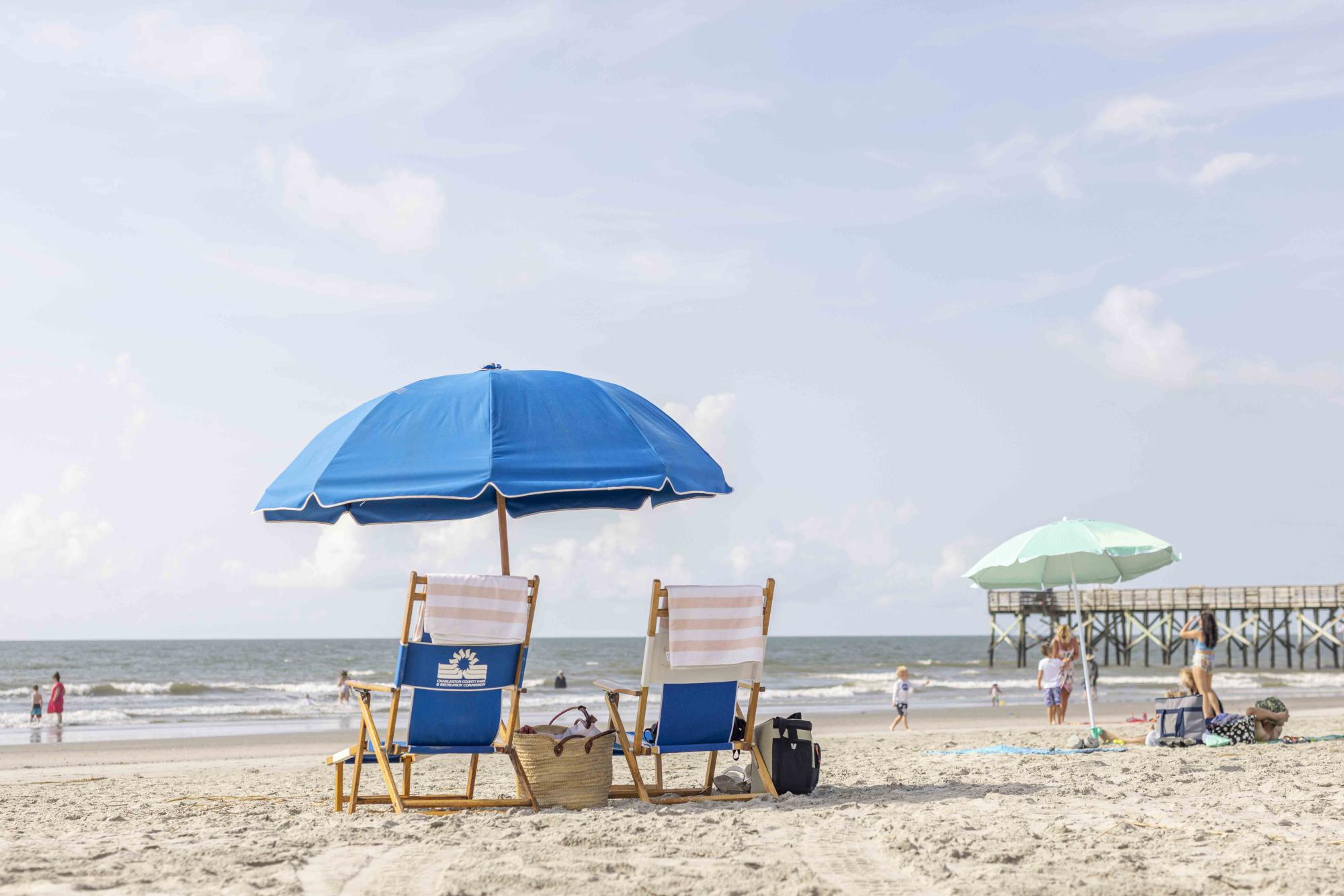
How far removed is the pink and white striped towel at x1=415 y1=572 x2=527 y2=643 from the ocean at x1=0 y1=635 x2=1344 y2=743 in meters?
13.2

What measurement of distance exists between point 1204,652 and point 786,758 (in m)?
5.00

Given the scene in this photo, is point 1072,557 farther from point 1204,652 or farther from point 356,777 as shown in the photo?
point 356,777

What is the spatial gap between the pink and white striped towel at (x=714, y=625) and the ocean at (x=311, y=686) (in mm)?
12990

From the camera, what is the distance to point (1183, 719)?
358 inches

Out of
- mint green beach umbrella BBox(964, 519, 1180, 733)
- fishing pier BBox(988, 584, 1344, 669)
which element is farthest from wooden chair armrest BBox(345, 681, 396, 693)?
fishing pier BBox(988, 584, 1344, 669)

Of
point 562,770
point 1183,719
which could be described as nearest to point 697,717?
point 562,770

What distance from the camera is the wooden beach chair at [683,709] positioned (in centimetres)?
546

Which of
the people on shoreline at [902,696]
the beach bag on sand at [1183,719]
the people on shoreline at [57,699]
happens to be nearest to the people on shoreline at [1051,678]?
the people on shoreline at [902,696]

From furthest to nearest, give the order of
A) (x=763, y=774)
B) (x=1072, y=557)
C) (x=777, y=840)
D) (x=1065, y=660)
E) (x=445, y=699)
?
1. (x=1065, y=660)
2. (x=1072, y=557)
3. (x=763, y=774)
4. (x=445, y=699)
5. (x=777, y=840)

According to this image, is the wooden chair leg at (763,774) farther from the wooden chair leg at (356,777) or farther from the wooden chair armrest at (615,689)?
the wooden chair leg at (356,777)

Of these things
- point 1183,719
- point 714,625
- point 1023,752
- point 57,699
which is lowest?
point 57,699

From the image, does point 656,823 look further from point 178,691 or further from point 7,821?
point 178,691

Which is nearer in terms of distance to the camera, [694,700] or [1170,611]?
[694,700]

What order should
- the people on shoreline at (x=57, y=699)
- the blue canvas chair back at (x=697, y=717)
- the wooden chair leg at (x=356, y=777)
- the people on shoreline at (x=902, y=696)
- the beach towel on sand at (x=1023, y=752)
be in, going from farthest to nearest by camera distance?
the people on shoreline at (x=57, y=699) < the people on shoreline at (x=902, y=696) < the beach towel on sand at (x=1023, y=752) < the blue canvas chair back at (x=697, y=717) < the wooden chair leg at (x=356, y=777)
